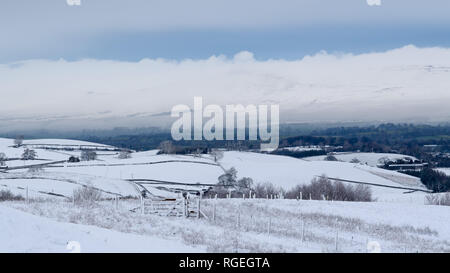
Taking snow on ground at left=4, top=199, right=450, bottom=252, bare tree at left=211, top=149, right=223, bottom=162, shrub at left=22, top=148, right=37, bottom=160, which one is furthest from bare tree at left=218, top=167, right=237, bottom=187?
shrub at left=22, top=148, right=37, bottom=160

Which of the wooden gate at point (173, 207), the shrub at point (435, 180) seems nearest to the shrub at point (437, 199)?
the shrub at point (435, 180)

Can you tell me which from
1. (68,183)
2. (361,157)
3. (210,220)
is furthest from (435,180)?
(210,220)

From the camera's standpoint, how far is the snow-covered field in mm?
16812

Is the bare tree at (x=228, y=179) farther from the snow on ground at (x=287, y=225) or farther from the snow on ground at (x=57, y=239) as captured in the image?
the snow on ground at (x=57, y=239)

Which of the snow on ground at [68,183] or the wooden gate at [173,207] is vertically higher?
the wooden gate at [173,207]

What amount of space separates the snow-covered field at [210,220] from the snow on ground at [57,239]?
3cm

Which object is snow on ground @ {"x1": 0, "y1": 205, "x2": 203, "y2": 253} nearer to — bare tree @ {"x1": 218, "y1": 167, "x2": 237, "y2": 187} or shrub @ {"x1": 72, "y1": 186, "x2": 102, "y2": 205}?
shrub @ {"x1": 72, "y1": 186, "x2": 102, "y2": 205}

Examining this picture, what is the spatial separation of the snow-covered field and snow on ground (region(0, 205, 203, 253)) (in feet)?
0.10

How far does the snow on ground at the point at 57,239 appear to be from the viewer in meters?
14.4

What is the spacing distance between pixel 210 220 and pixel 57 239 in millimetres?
16704

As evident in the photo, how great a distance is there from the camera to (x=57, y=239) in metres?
15.6

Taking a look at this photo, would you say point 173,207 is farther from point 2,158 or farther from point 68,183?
point 2,158
